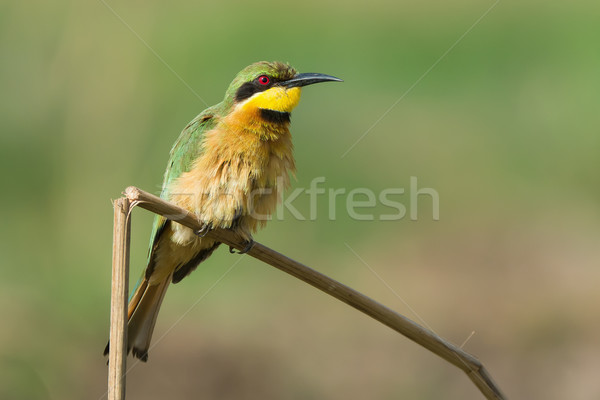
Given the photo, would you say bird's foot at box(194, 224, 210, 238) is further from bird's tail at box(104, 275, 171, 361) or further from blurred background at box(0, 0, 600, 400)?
blurred background at box(0, 0, 600, 400)

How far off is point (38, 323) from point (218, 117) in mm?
1724

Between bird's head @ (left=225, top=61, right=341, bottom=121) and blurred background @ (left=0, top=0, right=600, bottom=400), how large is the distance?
1481 mm

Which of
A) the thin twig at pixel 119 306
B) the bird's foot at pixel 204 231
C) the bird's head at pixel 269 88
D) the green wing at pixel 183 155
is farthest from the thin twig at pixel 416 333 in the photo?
the bird's head at pixel 269 88

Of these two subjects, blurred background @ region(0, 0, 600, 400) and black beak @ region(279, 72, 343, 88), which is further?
blurred background @ region(0, 0, 600, 400)

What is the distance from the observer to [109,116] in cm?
421

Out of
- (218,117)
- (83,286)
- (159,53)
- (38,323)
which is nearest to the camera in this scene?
(218,117)

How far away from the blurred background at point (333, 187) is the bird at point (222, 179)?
0.98 metres

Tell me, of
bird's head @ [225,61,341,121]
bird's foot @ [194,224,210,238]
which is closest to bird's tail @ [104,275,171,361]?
bird's foot @ [194,224,210,238]

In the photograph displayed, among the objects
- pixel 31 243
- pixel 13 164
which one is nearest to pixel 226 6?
pixel 13 164

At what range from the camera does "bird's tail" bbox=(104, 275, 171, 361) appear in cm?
233

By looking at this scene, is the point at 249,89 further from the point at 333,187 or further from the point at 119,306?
the point at 333,187

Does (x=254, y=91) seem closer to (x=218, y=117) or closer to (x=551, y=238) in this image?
(x=218, y=117)

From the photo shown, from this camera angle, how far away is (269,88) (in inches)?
102

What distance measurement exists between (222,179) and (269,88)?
463 mm
